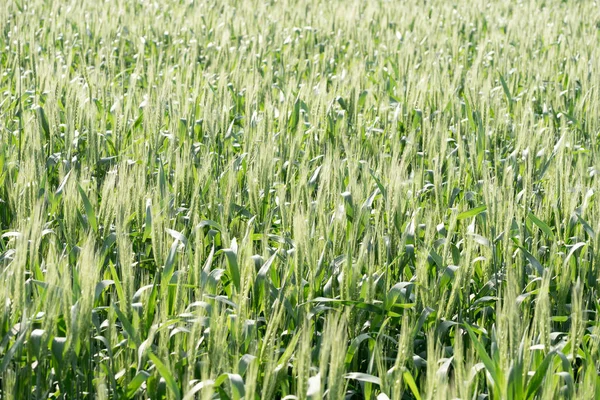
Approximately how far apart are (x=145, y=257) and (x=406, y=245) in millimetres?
871

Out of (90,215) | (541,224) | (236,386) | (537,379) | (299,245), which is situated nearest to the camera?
(236,386)

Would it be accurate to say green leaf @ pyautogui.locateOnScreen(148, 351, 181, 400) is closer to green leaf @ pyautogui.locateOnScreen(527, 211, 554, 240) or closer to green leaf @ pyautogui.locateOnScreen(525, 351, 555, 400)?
green leaf @ pyautogui.locateOnScreen(525, 351, 555, 400)

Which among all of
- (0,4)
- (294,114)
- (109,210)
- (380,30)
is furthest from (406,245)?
(0,4)

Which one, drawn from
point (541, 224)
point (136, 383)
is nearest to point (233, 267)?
point (136, 383)

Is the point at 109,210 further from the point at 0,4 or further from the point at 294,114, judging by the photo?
the point at 0,4

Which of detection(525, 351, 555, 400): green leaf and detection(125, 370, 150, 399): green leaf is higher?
detection(525, 351, 555, 400): green leaf

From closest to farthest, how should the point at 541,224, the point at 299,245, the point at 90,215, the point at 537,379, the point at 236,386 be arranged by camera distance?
the point at 236,386
the point at 537,379
the point at 299,245
the point at 90,215
the point at 541,224

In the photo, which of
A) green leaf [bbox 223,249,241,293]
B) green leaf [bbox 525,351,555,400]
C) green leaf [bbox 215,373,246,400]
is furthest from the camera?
green leaf [bbox 223,249,241,293]

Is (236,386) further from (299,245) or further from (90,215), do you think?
(90,215)

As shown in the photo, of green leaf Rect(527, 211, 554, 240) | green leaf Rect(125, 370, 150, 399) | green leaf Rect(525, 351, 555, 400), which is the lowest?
green leaf Rect(125, 370, 150, 399)

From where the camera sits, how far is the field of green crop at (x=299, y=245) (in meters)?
1.79

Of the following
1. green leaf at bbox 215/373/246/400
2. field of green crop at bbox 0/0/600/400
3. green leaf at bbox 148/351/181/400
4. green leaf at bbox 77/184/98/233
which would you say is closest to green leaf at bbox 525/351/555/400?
field of green crop at bbox 0/0/600/400

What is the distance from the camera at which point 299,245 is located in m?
2.10

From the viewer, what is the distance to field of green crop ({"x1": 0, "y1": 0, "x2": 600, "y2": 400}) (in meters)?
1.79
